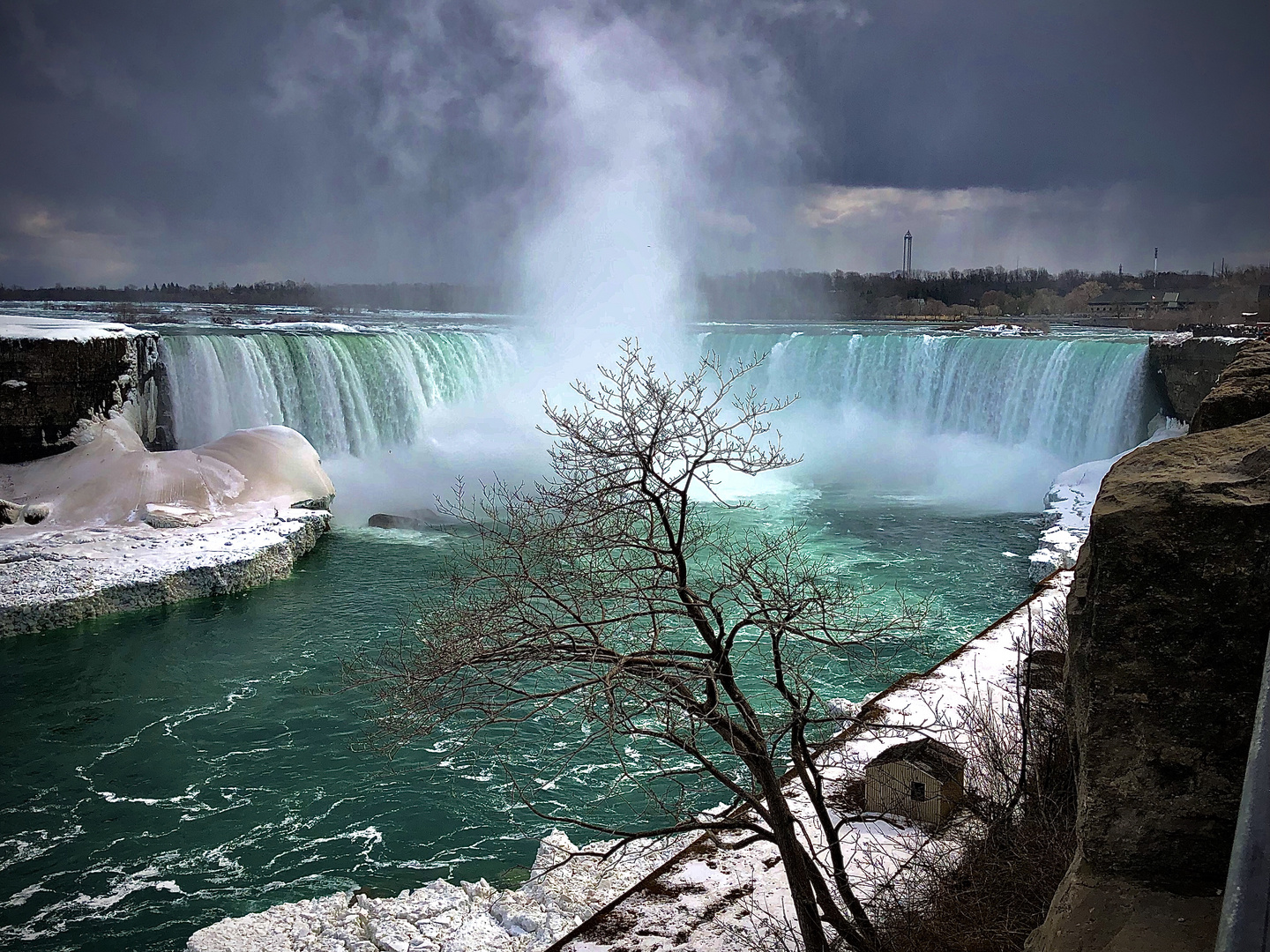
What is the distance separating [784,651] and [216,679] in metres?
7.82

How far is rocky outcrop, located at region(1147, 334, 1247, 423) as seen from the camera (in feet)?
76.2

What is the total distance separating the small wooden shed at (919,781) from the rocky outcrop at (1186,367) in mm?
19240

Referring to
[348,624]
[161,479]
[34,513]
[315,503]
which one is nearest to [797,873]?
[348,624]

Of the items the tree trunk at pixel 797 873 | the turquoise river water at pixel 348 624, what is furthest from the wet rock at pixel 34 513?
the tree trunk at pixel 797 873

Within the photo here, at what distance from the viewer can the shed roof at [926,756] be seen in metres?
7.54

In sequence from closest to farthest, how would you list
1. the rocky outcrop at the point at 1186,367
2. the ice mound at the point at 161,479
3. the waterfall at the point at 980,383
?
the ice mound at the point at 161,479 < the rocky outcrop at the point at 1186,367 < the waterfall at the point at 980,383

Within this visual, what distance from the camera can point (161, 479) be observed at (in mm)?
19781

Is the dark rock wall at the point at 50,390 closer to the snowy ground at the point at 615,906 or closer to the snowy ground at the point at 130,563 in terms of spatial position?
the snowy ground at the point at 130,563

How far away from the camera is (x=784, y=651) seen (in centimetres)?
1179

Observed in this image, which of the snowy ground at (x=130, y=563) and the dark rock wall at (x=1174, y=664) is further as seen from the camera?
the snowy ground at (x=130, y=563)

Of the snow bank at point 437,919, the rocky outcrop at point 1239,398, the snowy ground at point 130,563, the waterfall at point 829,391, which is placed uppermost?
the rocky outcrop at point 1239,398

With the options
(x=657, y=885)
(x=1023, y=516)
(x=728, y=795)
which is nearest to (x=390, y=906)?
(x=657, y=885)

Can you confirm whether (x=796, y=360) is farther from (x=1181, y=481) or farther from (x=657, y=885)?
(x=1181, y=481)

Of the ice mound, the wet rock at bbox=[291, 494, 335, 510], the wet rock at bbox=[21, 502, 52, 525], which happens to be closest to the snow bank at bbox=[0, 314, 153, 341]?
the ice mound
